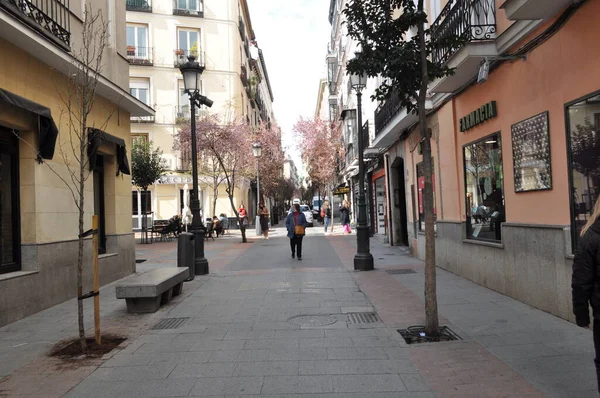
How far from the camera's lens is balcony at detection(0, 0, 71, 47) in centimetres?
632

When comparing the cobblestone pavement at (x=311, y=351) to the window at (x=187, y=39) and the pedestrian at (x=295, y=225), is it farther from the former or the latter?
the window at (x=187, y=39)

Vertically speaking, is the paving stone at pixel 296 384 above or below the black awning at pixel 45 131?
below

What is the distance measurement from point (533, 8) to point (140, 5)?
108ft

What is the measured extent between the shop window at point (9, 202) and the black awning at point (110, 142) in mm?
1633

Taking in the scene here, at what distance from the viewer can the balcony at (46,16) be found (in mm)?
6324

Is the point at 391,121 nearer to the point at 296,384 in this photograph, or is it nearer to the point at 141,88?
the point at 296,384

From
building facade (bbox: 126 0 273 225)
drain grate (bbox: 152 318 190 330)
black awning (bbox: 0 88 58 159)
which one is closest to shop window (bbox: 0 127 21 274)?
black awning (bbox: 0 88 58 159)

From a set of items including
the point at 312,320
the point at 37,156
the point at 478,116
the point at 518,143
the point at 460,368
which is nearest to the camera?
the point at 460,368

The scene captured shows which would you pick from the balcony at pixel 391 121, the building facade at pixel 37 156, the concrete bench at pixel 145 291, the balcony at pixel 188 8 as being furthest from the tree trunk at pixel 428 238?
the balcony at pixel 188 8

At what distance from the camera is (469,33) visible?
727 centimetres

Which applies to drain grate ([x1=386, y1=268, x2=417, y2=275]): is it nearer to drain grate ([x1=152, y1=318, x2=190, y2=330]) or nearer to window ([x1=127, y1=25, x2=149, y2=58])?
drain grate ([x1=152, y1=318, x2=190, y2=330])

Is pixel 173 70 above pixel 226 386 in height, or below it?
above

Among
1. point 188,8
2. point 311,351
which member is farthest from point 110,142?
point 188,8

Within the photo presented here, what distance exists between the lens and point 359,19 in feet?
19.8
